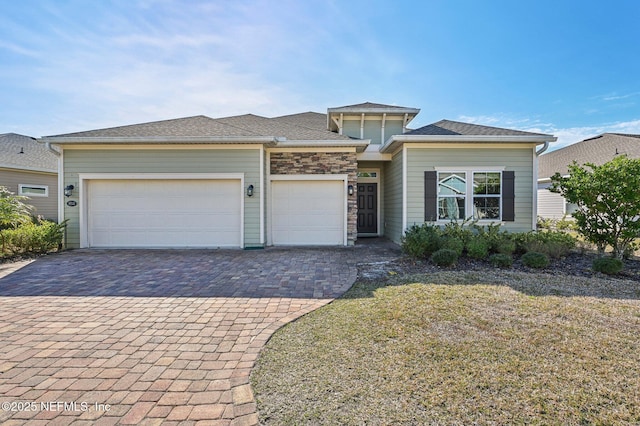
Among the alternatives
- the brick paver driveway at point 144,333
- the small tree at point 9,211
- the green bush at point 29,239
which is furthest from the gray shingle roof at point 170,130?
the brick paver driveway at point 144,333

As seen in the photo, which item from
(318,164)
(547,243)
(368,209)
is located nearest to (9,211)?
(318,164)

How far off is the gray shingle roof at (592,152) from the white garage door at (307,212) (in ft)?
39.2

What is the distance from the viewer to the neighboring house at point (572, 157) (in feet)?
48.6

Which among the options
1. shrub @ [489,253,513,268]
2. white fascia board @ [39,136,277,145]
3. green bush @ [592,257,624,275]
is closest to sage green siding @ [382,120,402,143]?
white fascia board @ [39,136,277,145]

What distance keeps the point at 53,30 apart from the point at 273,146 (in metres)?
5.58

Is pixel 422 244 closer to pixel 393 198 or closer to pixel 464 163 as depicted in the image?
pixel 464 163

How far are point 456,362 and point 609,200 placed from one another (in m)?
6.60

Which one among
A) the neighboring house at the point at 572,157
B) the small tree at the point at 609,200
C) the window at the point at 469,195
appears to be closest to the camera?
the small tree at the point at 609,200

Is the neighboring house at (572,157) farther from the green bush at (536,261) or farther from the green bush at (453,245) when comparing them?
the green bush at (453,245)

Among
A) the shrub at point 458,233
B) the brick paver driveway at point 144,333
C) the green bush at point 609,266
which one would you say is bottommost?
the brick paver driveway at point 144,333

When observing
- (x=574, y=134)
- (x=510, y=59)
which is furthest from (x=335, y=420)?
(x=574, y=134)

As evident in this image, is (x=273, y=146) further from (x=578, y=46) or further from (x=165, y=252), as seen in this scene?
(x=578, y=46)

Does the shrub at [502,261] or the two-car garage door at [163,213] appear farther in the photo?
the two-car garage door at [163,213]

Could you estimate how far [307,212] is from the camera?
921cm
